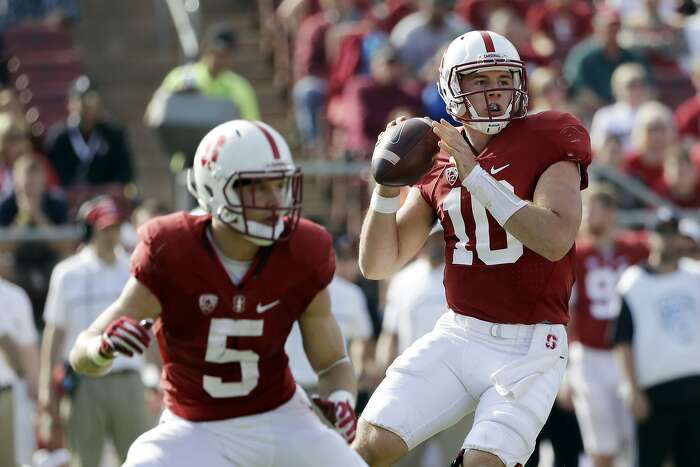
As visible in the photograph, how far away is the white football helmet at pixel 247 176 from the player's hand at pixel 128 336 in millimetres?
555

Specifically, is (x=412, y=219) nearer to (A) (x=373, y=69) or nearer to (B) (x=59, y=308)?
(B) (x=59, y=308)

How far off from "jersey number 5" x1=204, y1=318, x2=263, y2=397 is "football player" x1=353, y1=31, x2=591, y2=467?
1.72ft

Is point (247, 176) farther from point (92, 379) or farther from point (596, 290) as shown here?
point (596, 290)

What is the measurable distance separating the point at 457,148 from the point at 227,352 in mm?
1149

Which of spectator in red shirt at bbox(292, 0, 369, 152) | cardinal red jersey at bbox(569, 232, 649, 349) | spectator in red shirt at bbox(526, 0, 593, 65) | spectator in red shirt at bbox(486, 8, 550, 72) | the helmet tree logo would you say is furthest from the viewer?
spectator in red shirt at bbox(526, 0, 593, 65)

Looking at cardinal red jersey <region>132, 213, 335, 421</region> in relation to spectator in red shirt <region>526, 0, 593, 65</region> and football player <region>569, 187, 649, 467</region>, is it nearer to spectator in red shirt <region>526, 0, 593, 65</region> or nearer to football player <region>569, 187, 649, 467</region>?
football player <region>569, 187, 649, 467</region>

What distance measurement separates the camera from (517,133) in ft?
18.2

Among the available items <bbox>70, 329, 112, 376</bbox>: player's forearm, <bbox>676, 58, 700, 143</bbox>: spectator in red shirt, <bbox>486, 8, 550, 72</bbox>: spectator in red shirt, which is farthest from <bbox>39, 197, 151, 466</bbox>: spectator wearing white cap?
<bbox>676, 58, 700, 143</bbox>: spectator in red shirt

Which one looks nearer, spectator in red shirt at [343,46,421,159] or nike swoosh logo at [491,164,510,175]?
nike swoosh logo at [491,164,510,175]

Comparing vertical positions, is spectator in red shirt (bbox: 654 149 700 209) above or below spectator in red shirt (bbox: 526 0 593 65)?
below

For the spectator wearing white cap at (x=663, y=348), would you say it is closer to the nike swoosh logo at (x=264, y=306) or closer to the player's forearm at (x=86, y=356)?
the nike swoosh logo at (x=264, y=306)

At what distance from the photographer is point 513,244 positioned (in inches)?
215

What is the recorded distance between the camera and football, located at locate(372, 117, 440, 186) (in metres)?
5.45

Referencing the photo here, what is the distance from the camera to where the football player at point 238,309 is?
5.66 meters
